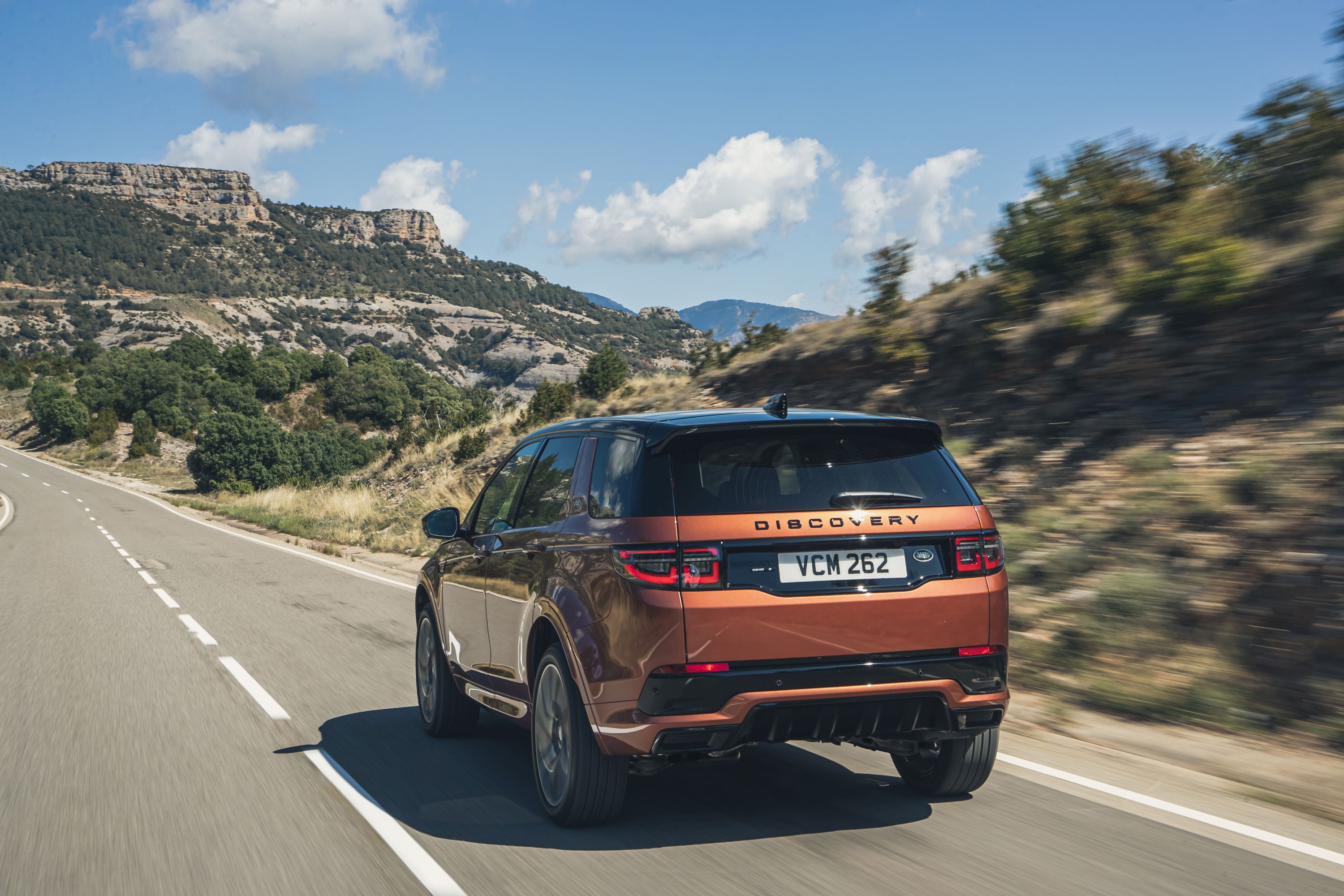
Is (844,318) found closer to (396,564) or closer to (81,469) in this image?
(396,564)

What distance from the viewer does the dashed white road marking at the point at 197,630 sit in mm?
10453

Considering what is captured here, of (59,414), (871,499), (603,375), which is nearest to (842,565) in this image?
(871,499)

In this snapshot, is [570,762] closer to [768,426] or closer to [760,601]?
[760,601]

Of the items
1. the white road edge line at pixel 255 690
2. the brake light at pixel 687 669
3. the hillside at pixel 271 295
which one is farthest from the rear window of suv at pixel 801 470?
the hillside at pixel 271 295

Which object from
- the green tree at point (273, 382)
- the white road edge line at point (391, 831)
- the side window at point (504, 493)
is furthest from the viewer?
the green tree at point (273, 382)

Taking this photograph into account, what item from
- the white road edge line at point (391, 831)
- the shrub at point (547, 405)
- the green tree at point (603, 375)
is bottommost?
the white road edge line at point (391, 831)

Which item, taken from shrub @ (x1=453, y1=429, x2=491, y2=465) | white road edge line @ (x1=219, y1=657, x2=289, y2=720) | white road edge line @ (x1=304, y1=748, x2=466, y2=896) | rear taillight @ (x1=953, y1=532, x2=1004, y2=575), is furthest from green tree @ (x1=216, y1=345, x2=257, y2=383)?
rear taillight @ (x1=953, y1=532, x2=1004, y2=575)

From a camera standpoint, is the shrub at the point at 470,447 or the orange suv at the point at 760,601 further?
the shrub at the point at 470,447

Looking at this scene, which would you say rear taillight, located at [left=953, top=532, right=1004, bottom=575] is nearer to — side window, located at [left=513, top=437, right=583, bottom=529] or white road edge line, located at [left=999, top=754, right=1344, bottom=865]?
white road edge line, located at [left=999, top=754, right=1344, bottom=865]

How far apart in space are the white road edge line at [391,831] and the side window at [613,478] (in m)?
1.50

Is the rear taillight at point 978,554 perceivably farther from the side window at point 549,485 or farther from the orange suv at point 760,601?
the side window at point 549,485

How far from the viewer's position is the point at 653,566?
410 centimetres

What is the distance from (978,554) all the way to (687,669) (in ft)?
4.29

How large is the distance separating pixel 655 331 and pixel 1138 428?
461 feet
